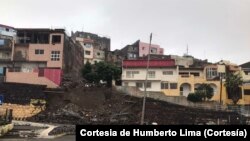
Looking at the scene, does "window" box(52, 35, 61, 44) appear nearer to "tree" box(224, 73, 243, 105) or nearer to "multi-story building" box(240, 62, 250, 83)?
"tree" box(224, 73, 243, 105)

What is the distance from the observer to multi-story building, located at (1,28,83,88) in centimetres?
6931

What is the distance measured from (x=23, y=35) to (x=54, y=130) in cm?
3437

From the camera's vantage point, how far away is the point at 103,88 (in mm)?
70250

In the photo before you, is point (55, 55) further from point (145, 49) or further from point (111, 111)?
point (145, 49)

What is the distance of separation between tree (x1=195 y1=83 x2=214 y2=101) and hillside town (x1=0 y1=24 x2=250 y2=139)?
170mm

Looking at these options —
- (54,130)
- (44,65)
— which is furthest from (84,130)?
(44,65)

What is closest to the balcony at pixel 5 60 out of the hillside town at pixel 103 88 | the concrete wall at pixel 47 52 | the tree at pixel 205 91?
the hillside town at pixel 103 88

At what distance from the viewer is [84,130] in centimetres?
1650

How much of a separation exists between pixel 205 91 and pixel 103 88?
17570mm

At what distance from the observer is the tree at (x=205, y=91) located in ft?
227

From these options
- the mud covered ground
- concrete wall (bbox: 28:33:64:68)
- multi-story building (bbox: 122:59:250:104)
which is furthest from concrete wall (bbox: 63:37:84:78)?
multi-story building (bbox: 122:59:250:104)

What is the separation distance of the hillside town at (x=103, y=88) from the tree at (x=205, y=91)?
17 centimetres

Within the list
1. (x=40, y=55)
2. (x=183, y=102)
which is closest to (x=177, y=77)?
(x=183, y=102)
